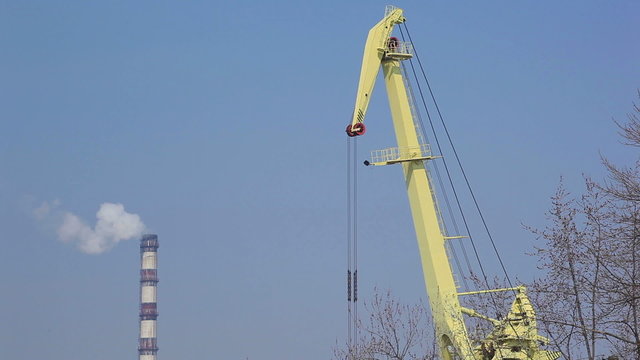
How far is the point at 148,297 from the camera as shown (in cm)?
15225

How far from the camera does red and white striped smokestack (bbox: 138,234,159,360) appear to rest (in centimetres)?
15288

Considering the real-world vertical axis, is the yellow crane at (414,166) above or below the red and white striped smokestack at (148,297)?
below

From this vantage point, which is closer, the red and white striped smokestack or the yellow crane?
the yellow crane

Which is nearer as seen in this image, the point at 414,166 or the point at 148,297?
the point at 414,166

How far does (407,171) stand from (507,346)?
11364mm

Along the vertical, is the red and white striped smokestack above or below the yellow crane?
above

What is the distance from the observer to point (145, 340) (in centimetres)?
15362

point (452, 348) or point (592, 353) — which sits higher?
point (452, 348)

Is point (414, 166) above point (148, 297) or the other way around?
the other way around

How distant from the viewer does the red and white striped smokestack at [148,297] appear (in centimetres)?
15288

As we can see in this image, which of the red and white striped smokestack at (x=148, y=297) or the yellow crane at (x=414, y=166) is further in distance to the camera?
the red and white striped smokestack at (x=148, y=297)

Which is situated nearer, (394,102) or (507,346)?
(507,346)

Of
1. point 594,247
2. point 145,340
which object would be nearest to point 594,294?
point 594,247

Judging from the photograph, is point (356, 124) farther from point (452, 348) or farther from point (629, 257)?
point (629, 257)
